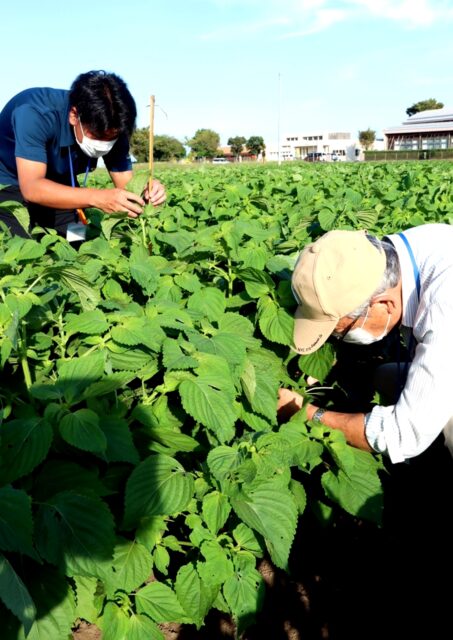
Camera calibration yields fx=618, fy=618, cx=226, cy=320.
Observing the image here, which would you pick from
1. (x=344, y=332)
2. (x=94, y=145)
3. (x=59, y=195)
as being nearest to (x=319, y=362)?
(x=344, y=332)

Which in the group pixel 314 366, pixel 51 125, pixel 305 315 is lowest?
pixel 314 366

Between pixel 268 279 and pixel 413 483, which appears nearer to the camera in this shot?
pixel 268 279

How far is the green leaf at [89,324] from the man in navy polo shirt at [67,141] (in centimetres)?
110

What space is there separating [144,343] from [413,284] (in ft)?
3.55

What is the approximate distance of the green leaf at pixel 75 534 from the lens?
138cm

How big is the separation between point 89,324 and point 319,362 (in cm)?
105

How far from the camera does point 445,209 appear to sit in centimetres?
478

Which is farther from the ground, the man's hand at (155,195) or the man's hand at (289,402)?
the man's hand at (155,195)

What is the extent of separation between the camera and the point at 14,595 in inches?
46.1

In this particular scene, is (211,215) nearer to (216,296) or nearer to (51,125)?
A: (51,125)

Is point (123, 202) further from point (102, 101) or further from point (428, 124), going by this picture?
point (428, 124)

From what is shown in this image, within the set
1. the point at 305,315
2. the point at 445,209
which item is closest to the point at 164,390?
the point at 305,315

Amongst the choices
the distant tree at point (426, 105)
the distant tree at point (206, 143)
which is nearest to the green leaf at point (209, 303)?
the distant tree at point (206, 143)

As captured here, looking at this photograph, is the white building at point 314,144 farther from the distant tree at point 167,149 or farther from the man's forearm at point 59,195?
the man's forearm at point 59,195
